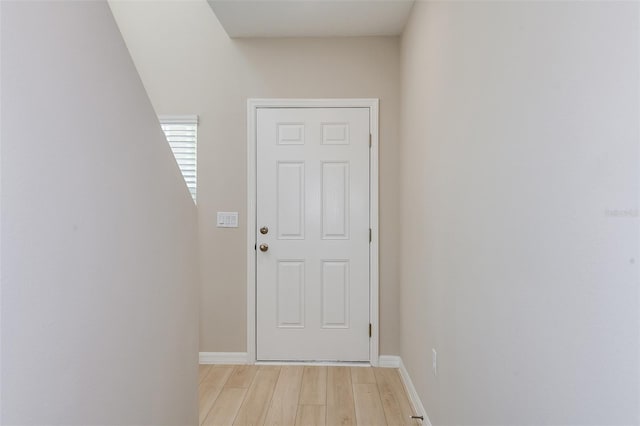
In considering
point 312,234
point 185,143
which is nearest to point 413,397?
point 312,234

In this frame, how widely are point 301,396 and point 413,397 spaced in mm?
708

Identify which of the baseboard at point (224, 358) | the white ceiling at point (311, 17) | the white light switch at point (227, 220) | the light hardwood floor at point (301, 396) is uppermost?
the white ceiling at point (311, 17)

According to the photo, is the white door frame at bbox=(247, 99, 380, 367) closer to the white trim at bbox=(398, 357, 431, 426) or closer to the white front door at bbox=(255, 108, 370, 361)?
the white front door at bbox=(255, 108, 370, 361)

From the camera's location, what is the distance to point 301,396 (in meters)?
2.57

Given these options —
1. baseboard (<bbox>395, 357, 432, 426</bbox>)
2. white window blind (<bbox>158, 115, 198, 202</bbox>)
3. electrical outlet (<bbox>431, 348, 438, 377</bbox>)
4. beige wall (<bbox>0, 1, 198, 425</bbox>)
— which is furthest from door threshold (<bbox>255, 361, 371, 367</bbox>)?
beige wall (<bbox>0, 1, 198, 425</bbox>)

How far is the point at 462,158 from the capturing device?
64.8 inches

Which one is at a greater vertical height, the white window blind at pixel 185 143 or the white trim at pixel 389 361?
the white window blind at pixel 185 143

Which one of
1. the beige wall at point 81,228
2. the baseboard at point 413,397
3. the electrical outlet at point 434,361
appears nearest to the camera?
the beige wall at point 81,228

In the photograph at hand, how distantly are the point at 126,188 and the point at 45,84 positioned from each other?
0.40 m

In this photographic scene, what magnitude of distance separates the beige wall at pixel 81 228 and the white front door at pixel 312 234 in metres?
1.62

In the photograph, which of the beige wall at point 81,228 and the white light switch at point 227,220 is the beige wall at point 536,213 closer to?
the beige wall at point 81,228

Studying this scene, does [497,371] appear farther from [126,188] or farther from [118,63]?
[118,63]

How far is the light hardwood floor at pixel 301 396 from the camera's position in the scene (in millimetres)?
2289

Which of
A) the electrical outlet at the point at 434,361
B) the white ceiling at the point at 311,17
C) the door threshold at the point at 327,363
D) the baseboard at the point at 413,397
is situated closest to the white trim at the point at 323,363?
the door threshold at the point at 327,363
